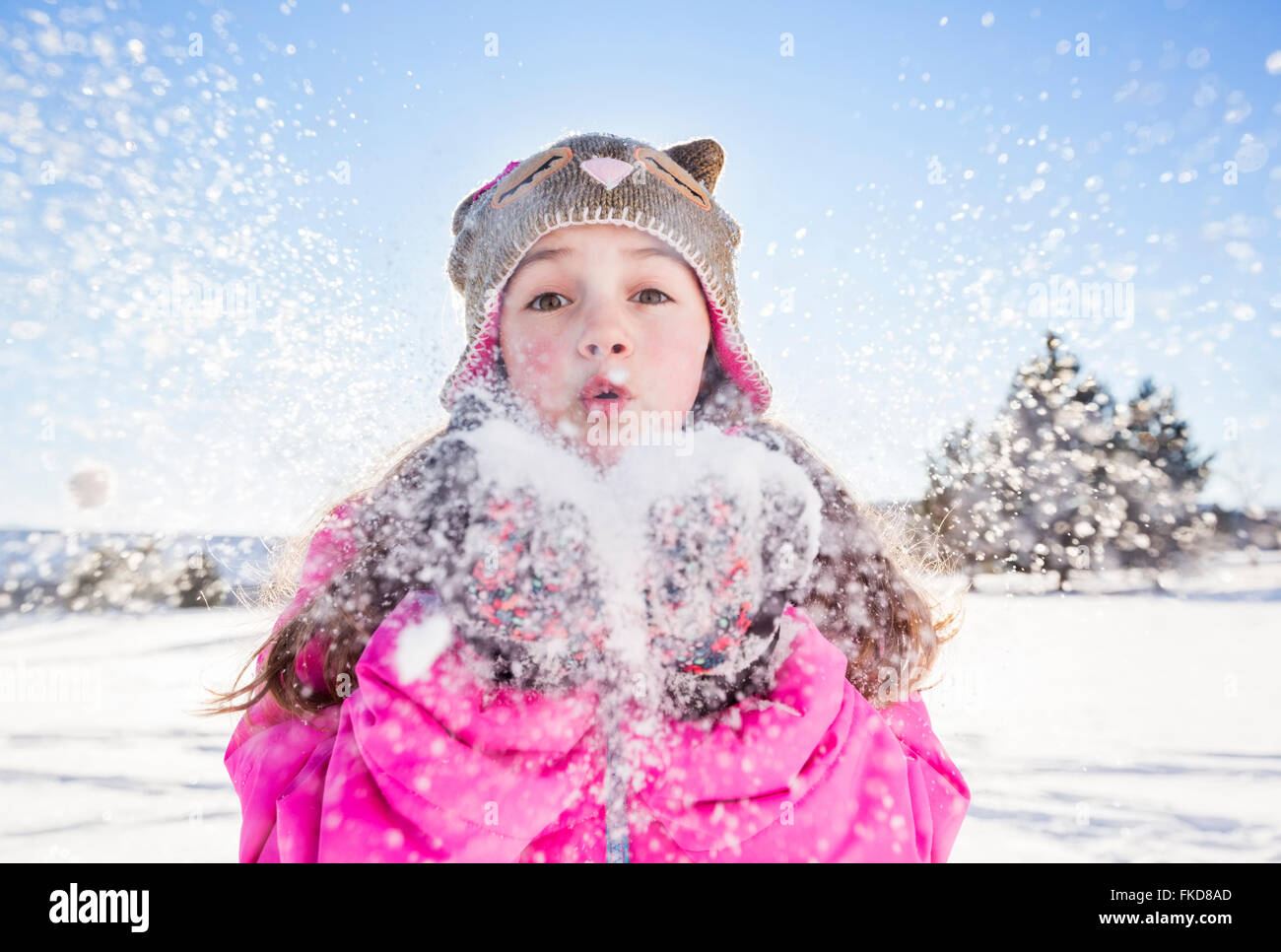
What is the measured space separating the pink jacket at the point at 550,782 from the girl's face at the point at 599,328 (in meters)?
0.52

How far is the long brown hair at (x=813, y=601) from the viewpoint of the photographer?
1499 mm

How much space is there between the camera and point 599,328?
4.59ft

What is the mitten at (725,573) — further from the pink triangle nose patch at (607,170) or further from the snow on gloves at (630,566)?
the pink triangle nose patch at (607,170)

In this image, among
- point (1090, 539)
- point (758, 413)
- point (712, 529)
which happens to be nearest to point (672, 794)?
point (712, 529)

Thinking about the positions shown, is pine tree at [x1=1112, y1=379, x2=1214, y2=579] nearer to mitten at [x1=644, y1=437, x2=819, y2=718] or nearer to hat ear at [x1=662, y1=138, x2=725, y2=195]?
hat ear at [x1=662, y1=138, x2=725, y2=195]

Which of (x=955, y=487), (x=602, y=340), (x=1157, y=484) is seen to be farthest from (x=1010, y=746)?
(x=1157, y=484)

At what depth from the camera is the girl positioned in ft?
3.75

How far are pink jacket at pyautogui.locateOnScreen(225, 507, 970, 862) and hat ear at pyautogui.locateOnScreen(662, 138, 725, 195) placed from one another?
1.52 meters

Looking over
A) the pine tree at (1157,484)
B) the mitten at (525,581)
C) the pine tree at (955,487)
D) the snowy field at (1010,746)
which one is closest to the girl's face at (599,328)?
the mitten at (525,581)

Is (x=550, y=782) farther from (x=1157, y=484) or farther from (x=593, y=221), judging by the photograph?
(x=1157, y=484)

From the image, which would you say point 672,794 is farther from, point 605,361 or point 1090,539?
point 1090,539

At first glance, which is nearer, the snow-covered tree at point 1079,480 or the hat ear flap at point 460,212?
the hat ear flap at point 460,212

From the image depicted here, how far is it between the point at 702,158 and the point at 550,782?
183cm

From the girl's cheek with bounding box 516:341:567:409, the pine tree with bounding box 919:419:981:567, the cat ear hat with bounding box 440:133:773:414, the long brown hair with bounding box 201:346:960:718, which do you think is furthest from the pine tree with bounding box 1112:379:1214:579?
the girl's cheek with bounding box 516:341:567:409
